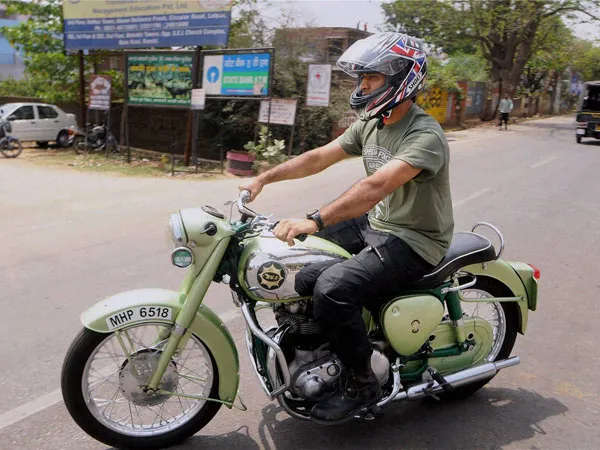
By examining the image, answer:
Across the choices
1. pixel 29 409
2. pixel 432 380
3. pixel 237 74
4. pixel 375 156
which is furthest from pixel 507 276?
pixel 237 74

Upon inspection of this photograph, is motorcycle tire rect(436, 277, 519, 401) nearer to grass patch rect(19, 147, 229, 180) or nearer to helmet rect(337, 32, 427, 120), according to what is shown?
helmet rect(337, 32, 427, 120)

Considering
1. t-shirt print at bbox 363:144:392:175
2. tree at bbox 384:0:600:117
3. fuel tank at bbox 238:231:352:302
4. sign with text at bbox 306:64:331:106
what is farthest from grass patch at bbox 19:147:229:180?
tree at bbox 384:0:600:117

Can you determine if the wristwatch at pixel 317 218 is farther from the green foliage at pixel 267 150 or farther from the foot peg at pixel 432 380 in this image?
the green foliage at pixel 267 150

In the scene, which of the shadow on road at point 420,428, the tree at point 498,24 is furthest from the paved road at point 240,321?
the tree at point 498,24

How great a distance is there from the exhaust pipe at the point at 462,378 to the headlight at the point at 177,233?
131 cm

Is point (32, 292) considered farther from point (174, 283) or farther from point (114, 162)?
point (114, 162)

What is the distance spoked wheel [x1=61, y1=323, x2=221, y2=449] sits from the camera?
2676mm

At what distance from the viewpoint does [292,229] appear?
2459 millimetres

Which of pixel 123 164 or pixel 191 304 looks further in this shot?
pixel 123 164

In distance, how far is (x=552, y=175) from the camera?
12500mm

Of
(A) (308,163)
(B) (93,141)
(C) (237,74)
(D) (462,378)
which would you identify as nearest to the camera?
(D) (462,378)

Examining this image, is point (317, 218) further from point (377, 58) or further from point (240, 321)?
point (240, 321)

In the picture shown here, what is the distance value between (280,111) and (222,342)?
11599 mm

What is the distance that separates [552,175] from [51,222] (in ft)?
31.9
